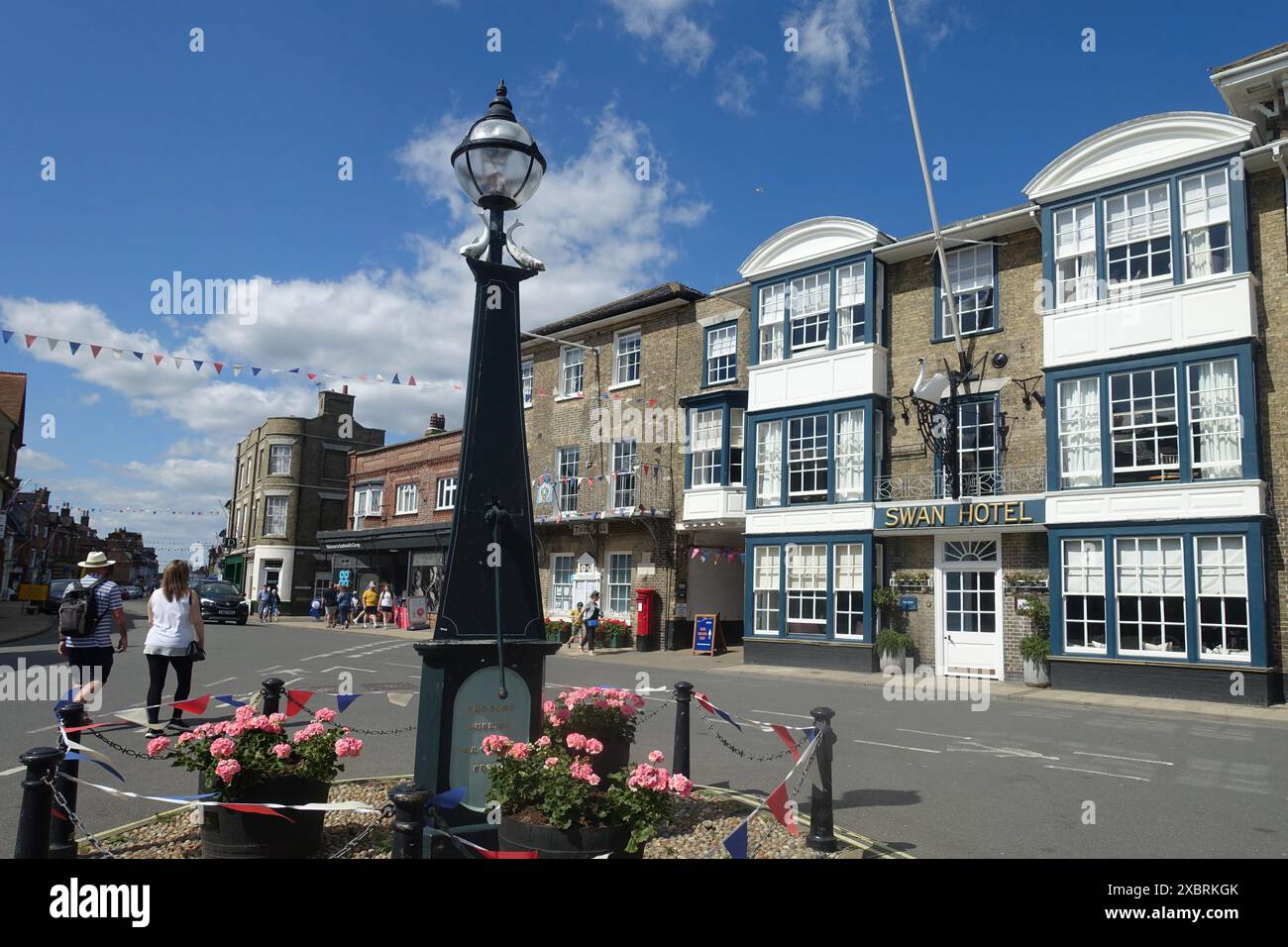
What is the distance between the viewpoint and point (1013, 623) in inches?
688

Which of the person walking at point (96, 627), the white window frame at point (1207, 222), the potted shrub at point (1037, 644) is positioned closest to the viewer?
the person walking at point (96, 627)

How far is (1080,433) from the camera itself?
16.7 m

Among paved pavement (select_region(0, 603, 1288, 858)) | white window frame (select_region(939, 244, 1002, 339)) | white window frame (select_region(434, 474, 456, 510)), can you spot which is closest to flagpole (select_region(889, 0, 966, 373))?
white window frame (select_region(939, 244, 1002, 339))

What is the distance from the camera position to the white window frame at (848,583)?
1938cm

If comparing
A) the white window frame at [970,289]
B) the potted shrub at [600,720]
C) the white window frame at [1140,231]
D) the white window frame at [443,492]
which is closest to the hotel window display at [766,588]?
the white window frame at [970,289]

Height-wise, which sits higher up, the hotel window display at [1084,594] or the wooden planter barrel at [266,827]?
the hotel window display at [1084,594]

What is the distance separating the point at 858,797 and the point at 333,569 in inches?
1646

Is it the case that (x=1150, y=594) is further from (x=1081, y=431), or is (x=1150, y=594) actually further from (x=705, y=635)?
(x=705, y=635)

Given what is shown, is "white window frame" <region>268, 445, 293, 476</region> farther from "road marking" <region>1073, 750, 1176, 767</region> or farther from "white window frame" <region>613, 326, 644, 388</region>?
"road marking" <region>1073, 750, 1176, 767</region>

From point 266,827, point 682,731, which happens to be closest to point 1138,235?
point 682,731

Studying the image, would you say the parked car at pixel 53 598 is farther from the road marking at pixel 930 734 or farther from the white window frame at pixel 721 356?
the road marking at pixel 930 734

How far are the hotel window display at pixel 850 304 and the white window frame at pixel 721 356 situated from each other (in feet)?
12.6

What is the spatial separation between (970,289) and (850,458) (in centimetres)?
430
